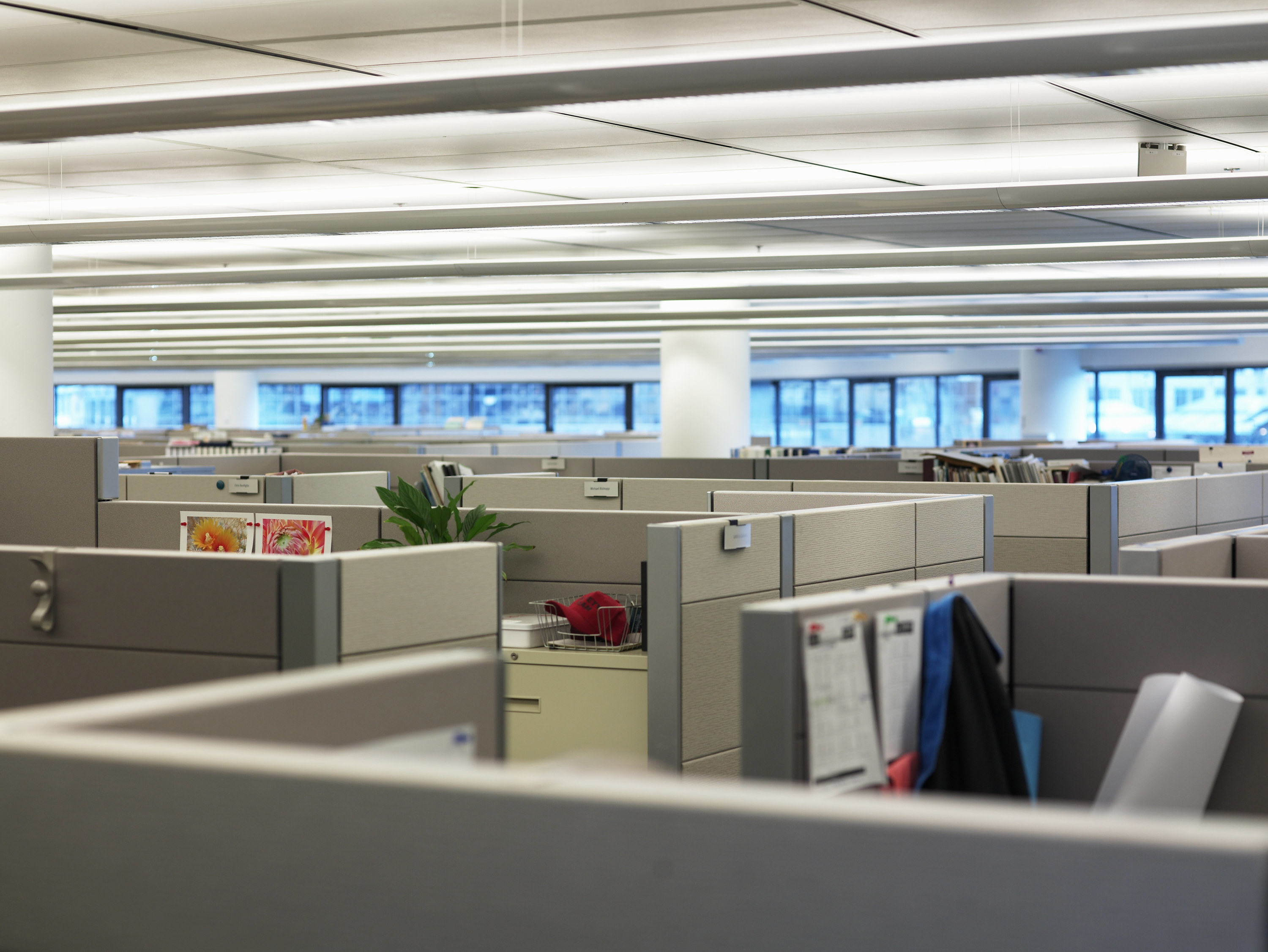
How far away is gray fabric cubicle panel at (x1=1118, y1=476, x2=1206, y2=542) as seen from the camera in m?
5.22

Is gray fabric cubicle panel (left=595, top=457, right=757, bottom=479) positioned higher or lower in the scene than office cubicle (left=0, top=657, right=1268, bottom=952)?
higher

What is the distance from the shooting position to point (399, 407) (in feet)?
79.4

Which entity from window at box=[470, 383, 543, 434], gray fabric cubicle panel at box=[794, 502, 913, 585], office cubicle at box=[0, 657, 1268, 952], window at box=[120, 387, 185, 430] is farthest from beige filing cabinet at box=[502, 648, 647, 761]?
window at box=[120, 387, 185, 430]

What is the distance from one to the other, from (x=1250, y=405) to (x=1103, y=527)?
14680 mm

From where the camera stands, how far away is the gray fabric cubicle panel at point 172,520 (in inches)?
175

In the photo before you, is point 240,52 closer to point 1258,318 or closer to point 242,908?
point 242,908

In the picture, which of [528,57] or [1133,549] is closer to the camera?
[1133,549]

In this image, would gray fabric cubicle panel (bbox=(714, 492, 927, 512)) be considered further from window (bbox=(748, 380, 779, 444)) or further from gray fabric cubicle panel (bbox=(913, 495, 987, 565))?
window (bbox=(748, 380, 779, 444))

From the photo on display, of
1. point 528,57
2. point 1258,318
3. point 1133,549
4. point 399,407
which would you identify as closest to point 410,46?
point 528,57

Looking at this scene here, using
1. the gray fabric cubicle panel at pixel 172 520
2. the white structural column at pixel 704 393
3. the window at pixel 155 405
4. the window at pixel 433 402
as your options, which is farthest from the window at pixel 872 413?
the gray fabric cubicle panel at pixel 172 520

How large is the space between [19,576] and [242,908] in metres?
1.84

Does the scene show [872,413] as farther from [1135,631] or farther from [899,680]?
[899,680]

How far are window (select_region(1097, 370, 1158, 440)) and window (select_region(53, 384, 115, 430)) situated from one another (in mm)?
18279

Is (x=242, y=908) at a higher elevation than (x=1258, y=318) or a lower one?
lower
